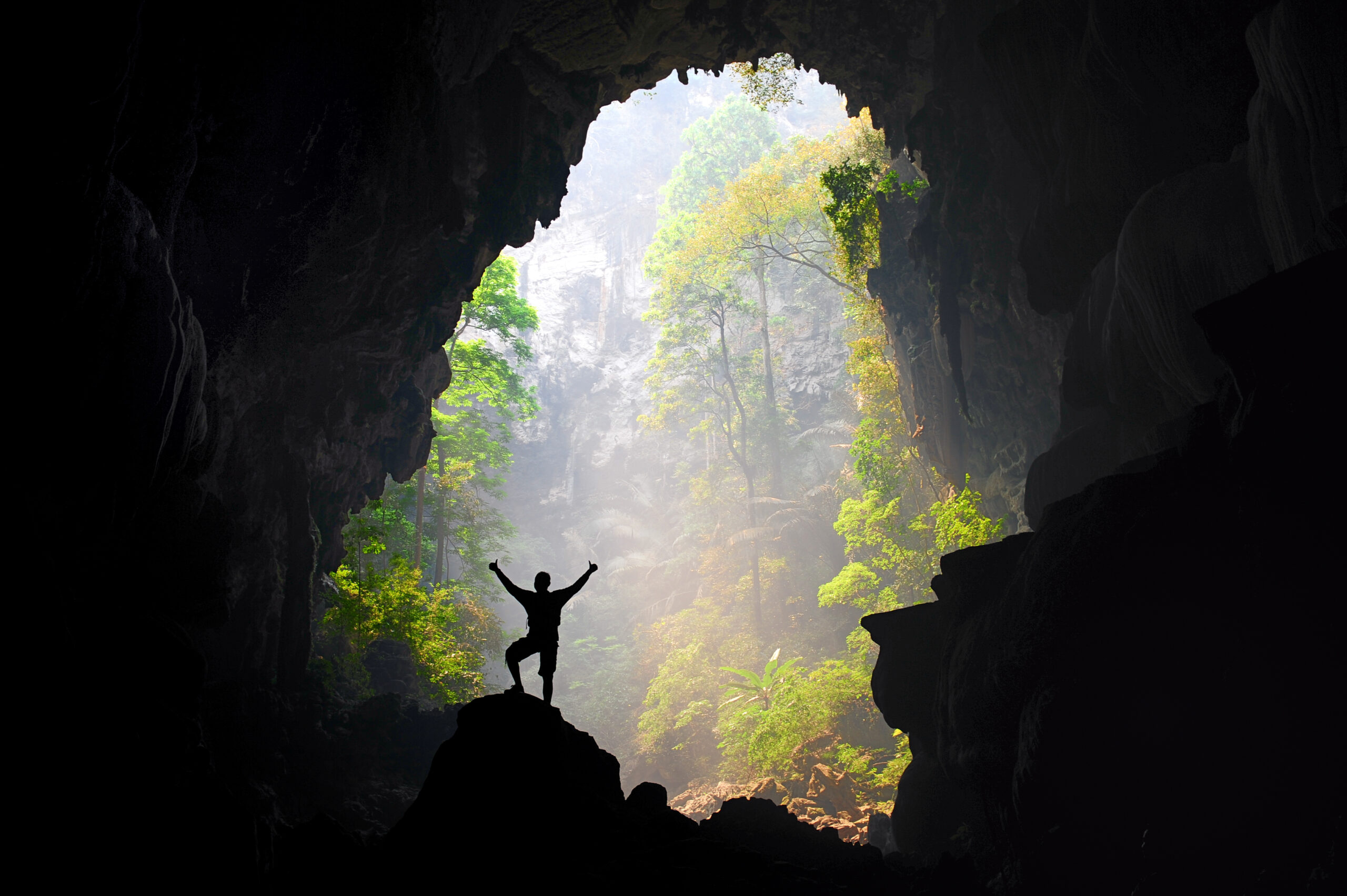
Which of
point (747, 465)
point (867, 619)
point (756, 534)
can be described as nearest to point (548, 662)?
point (867, 619)

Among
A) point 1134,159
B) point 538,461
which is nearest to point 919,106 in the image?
point 1134,159

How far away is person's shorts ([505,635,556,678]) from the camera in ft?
22.1

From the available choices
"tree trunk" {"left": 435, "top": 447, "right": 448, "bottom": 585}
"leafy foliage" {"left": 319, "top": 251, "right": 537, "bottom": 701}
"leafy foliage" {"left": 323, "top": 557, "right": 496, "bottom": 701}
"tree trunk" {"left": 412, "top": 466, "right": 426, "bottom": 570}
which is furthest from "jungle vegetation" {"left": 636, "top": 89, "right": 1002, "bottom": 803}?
"tree trunk" {"left": 412, "top": 466, "right": 426, "bottom": 570}

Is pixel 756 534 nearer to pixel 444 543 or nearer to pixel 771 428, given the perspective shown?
pixel 771 428

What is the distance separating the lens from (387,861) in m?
5.47

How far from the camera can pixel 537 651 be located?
23.6 feet

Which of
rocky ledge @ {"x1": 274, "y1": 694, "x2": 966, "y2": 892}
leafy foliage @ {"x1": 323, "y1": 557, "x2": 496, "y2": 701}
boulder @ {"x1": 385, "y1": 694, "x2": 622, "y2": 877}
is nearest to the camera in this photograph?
rocky ledge @ {"x1": 274, "y1": 694, "x2": 966, "y2": 892}

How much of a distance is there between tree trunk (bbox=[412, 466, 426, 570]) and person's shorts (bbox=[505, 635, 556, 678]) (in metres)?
14.3

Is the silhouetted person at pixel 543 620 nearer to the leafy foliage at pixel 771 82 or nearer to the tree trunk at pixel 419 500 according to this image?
the tree trunk at pixel 419 500

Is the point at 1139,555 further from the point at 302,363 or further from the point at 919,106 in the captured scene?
the point at 919,106

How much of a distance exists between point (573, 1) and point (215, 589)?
449 inches

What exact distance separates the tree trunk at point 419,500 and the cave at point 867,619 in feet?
23.8

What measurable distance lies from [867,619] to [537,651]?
6.05 meters

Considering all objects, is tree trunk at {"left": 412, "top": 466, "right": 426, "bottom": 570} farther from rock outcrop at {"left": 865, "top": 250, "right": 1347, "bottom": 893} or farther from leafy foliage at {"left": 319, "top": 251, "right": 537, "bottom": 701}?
rock outcrop at {"left": 865, "top": 250, "right": 1347, "bottom": 893}
